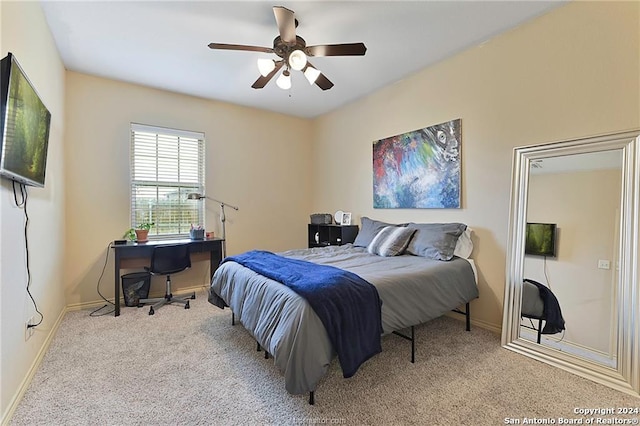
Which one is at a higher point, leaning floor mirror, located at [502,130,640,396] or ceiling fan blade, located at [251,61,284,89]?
ceiling fan blade, located at [251,61,284,89]

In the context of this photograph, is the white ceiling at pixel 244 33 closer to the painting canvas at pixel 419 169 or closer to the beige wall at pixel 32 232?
the beige wall at pixel 32 232

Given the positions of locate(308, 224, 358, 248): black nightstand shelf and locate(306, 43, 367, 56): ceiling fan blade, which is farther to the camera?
locate(308, 224, 358, 248): black nightstand shelf

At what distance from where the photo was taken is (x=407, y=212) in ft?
11.9

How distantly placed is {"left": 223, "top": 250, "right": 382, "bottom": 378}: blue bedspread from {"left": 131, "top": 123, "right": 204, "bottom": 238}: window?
A: 2.59 m

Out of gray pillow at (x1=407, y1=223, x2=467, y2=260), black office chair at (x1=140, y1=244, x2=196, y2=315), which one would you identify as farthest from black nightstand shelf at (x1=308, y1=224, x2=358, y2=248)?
black office chair at (x1=140, y1=244, x2=196, y2=315)

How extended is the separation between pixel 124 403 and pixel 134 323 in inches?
57.0

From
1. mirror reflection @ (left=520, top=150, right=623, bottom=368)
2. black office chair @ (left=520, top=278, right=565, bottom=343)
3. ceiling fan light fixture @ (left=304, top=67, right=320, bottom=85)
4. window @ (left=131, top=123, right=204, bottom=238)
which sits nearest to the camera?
mirror reflection @ (left=520, top=150, right=623, bottom=368)

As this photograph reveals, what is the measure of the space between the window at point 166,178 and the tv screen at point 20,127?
1692mm

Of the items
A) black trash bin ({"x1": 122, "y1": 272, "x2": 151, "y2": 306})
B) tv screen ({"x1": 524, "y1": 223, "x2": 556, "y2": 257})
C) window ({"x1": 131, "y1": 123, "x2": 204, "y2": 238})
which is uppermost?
window ({"x1": 131, "y1": 123, "x2": 204, "y2": 238})

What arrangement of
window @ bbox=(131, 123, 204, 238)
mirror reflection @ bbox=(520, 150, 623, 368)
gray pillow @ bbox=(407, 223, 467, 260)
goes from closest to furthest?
mirror reflection @ bbox=(520, 150, 623, 368) → gray pillow @ bbox=(407, 223, 467, 260) → window @ bbox=(131, 123, 204, 238)

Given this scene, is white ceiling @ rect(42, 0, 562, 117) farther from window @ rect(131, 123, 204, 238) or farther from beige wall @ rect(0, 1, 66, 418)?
window @ rect(131, 123, 204, 238)

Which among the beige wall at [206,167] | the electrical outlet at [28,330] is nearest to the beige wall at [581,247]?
the beige wall at [206,167]

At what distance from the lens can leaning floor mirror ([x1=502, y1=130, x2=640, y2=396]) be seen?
78.2 inches

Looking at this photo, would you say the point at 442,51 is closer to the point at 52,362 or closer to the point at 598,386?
the point at 598,386
